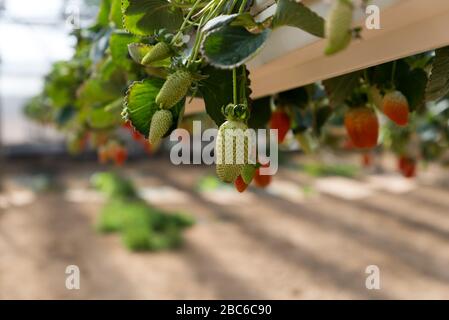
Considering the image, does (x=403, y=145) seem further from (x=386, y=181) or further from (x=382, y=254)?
(x=386, y=181)

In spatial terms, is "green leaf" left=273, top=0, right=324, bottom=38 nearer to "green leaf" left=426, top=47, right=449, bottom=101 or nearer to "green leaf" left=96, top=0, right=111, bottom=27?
"green leaf" left=426, top=47, right=449, bottom=101

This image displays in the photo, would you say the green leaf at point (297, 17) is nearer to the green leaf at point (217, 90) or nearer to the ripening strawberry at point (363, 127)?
the green leaf at point (217, 90)

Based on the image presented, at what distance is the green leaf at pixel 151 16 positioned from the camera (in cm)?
56

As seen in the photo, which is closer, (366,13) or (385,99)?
(366,13)

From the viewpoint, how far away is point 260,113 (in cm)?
94

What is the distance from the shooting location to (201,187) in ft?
19.1

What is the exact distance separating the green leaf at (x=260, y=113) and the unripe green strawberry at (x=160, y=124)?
1.29 ft

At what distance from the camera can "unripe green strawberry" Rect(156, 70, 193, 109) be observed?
50 cm

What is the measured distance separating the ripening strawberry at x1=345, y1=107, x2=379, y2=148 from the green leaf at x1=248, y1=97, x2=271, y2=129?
16 centimetres

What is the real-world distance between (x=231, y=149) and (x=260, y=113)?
1.58ft

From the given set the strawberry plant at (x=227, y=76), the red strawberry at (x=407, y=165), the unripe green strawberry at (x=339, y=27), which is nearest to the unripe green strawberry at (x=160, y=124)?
the strawberry plant at (x=227, y=76)
